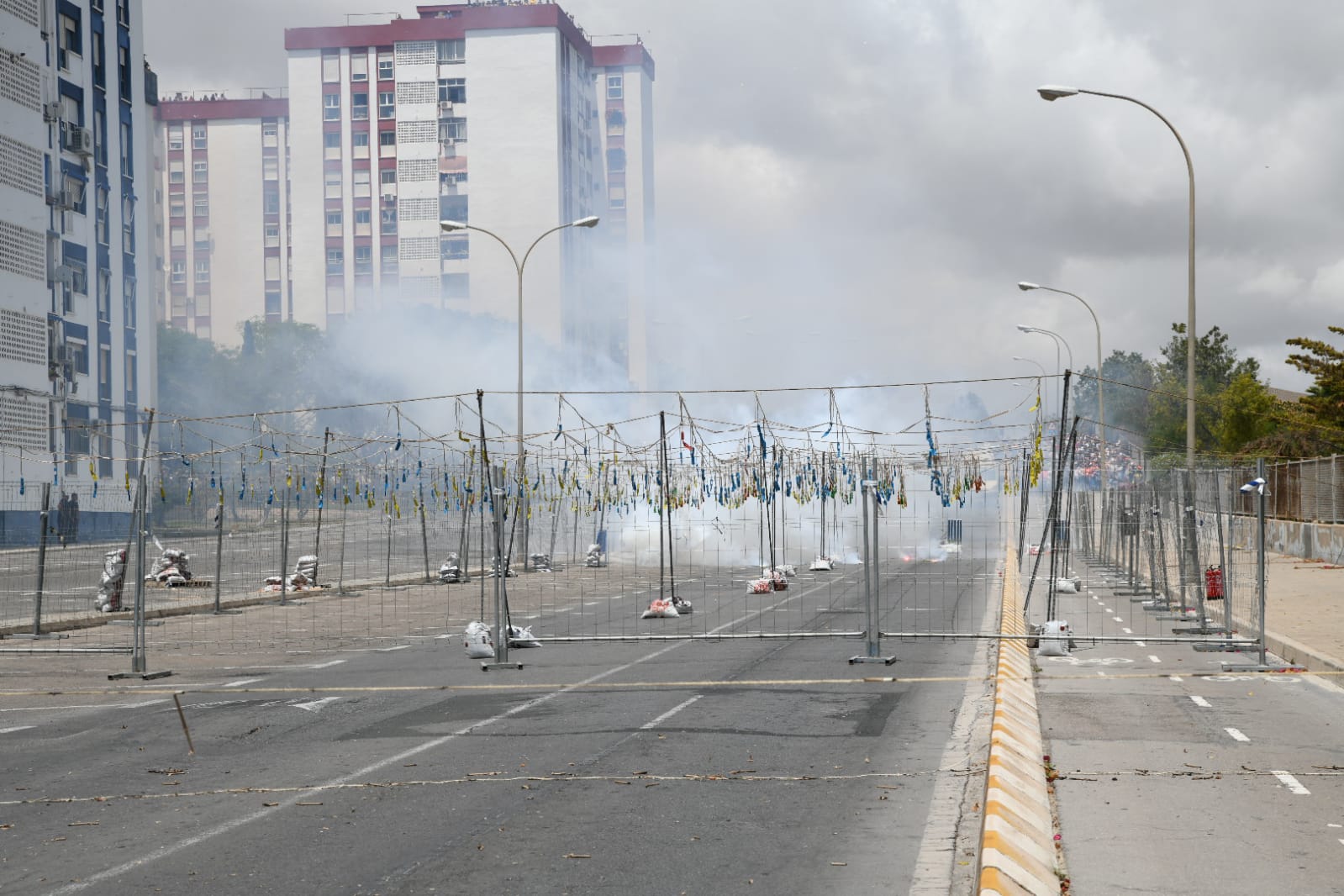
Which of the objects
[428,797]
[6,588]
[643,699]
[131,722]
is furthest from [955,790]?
[6,588]

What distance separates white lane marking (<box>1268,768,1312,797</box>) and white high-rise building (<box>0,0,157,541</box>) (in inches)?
1656

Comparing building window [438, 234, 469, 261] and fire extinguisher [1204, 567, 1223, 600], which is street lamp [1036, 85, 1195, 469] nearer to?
fire extinguisher [1204, 567, 1223, 600]

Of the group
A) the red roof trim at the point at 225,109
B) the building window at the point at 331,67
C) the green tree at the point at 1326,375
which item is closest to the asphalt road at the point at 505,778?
the green tree at the point at 1326,375

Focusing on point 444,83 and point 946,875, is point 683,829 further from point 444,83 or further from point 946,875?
point 444,83

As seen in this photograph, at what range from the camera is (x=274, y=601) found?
30859 millimetres

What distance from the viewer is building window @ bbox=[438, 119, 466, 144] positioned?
A: 10688cm

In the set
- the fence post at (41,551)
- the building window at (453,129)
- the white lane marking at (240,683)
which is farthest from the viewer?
the building window at (453,129)

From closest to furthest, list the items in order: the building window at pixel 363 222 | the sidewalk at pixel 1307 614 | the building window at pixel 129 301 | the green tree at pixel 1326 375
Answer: the sidewalk at pixel 1307 614 < the green tree at pixel 1326 375 < the building window at pixel 129 301 < the building window at pixel 363 222

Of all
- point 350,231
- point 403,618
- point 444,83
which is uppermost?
point 444,83

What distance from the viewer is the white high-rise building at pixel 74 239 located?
53.7 m

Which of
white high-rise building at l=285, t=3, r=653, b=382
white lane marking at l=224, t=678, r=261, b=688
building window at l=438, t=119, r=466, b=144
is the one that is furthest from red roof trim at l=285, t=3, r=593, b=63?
white lane marking at l=224, t=678, r=261, b=688

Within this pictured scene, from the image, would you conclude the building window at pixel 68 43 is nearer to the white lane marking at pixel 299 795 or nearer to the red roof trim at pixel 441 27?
the red roof trim at pixel 441 27

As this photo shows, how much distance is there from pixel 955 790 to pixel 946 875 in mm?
2201

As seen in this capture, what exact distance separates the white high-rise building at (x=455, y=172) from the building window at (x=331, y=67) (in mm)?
94
